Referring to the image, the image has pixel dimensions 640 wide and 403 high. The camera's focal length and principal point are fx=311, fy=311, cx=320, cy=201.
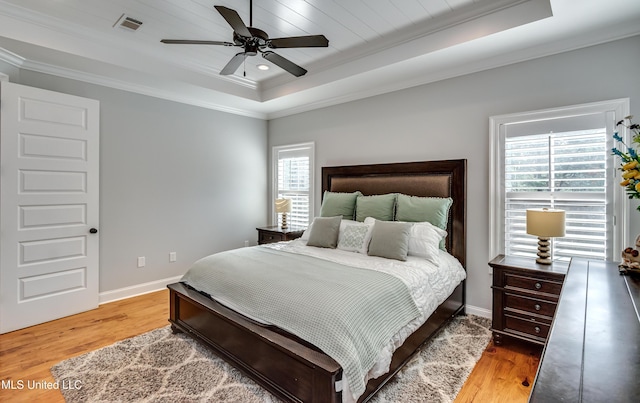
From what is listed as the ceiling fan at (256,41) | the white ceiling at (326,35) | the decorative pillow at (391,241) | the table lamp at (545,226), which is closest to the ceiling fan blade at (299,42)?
the ceiling fan at (256,41)

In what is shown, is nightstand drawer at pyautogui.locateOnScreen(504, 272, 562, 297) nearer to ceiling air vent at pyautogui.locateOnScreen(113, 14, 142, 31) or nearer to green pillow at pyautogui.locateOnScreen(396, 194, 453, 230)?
green pillow at pyautogui.locateOnScreen(396, 194, 453, 230)

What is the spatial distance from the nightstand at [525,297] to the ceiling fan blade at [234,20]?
2711mm

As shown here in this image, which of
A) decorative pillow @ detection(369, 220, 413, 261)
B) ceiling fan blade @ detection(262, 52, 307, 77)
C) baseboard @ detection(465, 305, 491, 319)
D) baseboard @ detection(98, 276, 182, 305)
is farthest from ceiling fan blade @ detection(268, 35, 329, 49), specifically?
baseboard @ detection(98, 276, 182, 305)

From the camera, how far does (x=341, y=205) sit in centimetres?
385

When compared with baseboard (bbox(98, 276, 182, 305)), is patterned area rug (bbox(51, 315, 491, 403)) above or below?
below

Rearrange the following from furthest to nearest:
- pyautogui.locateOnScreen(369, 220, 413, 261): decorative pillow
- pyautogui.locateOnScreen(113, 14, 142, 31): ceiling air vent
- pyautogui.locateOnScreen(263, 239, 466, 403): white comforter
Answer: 1. pyautogui.locateOnScreen(369, 220, 413, 261): decorative pillow
2. pyautogui.locateOnScreen(113, 14, 142, 31): ceiling air vent
3. pyautogui.locateOnScreen(263, 239, 466, 403): white comforter

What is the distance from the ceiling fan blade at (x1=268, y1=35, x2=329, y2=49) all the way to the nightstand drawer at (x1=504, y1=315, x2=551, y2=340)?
265 cm

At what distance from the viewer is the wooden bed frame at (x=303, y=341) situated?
5.61 ft

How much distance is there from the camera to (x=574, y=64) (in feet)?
8.74

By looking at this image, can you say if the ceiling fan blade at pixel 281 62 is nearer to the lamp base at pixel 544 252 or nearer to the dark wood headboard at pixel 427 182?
the dark wood headboard at pixel 427 182

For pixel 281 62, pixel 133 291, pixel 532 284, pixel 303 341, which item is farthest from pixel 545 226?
pixel 133 291

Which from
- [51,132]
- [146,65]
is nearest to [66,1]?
[146,65]

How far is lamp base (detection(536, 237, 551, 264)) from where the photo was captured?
2.62 metres

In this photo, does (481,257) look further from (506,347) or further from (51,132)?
(51,132)
